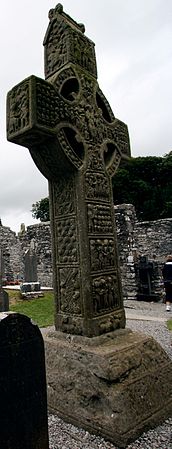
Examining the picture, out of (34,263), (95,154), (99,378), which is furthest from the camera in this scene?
(34,263)

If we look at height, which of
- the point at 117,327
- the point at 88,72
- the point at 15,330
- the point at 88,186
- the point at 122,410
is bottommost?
the point at 122,410

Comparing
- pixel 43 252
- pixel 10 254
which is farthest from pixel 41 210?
pixel 43 252

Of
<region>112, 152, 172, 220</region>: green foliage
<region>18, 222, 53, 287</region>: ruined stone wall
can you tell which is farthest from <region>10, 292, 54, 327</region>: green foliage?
<region>112, 152, 172, 220</region>: green foliage

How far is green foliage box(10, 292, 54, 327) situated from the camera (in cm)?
732

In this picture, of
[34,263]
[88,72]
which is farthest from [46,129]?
[34,263]

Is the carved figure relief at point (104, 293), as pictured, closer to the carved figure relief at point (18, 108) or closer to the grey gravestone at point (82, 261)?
the grey gravestone at point (82, 261)

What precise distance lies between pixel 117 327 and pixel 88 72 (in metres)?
2.64

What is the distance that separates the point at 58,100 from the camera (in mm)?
2867

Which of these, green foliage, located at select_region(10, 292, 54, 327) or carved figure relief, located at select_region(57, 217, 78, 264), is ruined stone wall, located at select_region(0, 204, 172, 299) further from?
carved figure relief, located at select_region(57, 217, 78, 264)

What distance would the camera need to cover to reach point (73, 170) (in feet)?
9.64

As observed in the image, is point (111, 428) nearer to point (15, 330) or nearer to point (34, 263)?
point (15, 330)

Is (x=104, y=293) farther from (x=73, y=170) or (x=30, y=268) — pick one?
(x=30, y=268)

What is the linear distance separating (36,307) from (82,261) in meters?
6.79

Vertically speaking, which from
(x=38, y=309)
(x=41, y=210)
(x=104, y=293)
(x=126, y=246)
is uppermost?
(x=41, y=210)
